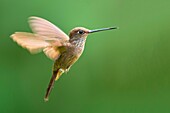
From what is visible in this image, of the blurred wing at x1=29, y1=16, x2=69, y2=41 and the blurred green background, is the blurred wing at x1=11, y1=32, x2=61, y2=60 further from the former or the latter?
the blurred green background

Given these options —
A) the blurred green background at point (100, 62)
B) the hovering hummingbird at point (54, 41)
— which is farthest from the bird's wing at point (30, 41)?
the blurred green background at point (100, 62)

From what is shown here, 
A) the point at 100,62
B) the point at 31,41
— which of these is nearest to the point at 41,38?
the point at 31,41

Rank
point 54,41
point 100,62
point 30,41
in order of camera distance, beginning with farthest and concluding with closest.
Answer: point 100,62 < point 54,41 < point 30,41

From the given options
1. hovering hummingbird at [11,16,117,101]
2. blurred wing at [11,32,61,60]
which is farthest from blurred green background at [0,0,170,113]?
blurred wing at [11,32,61,60]

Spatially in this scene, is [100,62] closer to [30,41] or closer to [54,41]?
[54,41]

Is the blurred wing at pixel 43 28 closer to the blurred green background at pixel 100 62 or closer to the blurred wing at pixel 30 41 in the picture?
the blurred wing at pixel 30 41

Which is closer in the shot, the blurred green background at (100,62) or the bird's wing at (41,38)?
the bird's wing at (41,38)
